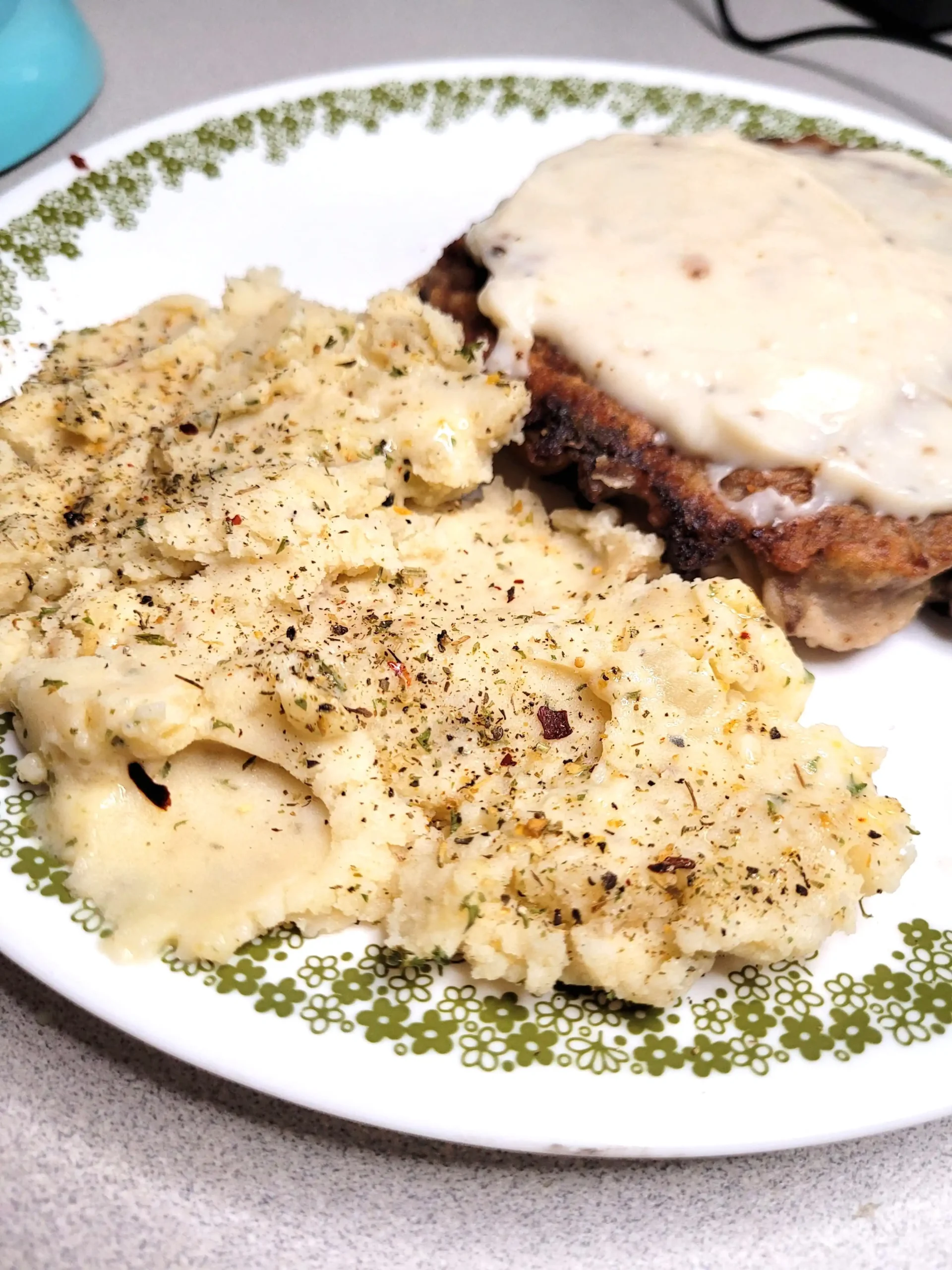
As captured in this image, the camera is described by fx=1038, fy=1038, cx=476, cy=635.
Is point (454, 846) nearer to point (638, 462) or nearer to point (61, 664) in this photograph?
point (61, 664)

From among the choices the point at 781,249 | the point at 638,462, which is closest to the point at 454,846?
the point at 638,462

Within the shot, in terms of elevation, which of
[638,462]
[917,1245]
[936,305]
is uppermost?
[936,305]

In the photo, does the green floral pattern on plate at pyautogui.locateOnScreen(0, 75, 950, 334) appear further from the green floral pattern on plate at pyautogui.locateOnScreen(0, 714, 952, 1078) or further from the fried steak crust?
the green floral pattern on plate at pyautogui.locateOnScreen(0, 714, 952, 1078)

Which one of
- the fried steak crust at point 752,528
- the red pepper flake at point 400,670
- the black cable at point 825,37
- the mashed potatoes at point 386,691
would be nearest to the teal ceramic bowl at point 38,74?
the mashed potatoes at point 386,691

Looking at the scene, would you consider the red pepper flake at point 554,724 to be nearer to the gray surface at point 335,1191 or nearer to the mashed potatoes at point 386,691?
the mashed potatoes at point 386,691

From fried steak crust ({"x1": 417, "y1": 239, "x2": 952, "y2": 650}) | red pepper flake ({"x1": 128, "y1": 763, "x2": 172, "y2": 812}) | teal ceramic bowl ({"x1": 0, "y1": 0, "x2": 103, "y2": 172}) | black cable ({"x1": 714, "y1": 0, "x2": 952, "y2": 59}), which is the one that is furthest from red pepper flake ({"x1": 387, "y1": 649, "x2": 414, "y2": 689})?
black cable ({"x1": 714, "y1": 0, "x2": 952, "y2": 59})

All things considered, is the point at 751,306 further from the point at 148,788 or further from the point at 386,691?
the point at 148,788

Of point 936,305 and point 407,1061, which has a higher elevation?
point 936,305
